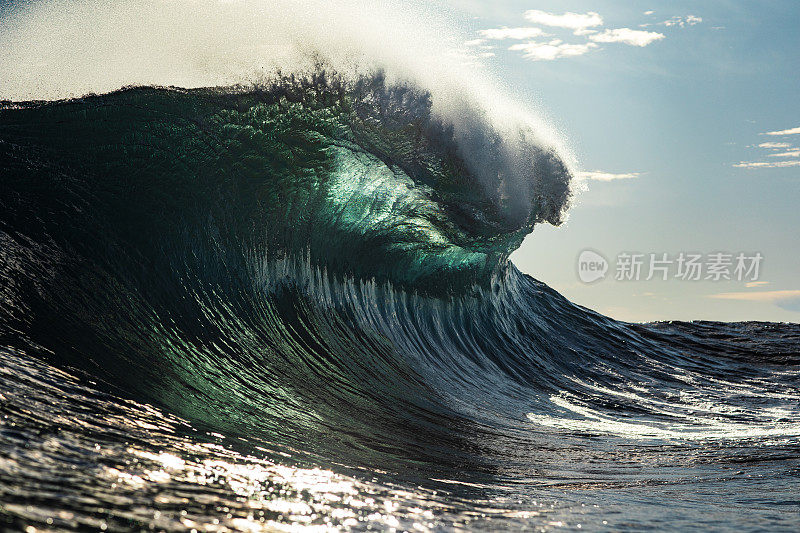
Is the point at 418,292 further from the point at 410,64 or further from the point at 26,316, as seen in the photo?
the point at 26,316

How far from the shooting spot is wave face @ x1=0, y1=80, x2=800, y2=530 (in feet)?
7.25

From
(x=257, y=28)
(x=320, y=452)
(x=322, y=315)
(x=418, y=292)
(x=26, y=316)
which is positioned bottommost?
(x=320, y=452)

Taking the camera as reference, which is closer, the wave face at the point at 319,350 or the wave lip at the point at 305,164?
the wave face at the point at 319,350

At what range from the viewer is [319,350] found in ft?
17.4

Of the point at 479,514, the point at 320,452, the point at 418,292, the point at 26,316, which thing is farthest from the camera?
the point at 418,292

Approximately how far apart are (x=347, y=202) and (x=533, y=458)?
3357 millimetres

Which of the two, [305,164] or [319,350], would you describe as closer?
[319,350]

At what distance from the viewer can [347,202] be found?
6520mm

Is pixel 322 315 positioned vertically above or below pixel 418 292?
below

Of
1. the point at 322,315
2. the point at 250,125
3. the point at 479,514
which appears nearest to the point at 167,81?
the point at 250,125

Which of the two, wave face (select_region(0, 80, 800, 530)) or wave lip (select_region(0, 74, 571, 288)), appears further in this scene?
wave lip (select_region(0, 74, 571, 288))

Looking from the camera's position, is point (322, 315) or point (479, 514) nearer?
point (479, 514)

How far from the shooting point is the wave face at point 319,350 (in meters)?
2.21

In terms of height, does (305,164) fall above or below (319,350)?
above
